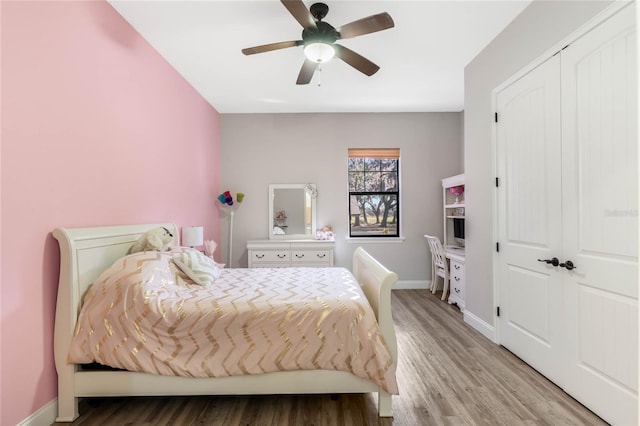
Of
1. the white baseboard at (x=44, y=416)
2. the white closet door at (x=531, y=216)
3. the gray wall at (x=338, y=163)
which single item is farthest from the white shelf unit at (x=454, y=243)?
the white baseboard at (x=44, y=416)

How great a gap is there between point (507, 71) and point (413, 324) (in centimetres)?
261

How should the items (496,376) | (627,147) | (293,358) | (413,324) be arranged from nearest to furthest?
(627,147)
(293,358)
(496,376)
(413,324)

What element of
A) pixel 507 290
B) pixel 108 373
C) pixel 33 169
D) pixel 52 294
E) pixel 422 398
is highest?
pixel 33 169

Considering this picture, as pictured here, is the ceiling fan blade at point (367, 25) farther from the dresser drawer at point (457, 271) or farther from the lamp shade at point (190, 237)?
the dresser drawer at point (457, 271)

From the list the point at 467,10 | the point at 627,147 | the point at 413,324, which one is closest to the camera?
the point at 627,147

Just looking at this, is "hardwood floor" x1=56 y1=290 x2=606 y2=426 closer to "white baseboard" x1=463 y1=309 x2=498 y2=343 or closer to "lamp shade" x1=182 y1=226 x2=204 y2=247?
"white baseboard" x1=463 y1=309 x2=498 y2=343

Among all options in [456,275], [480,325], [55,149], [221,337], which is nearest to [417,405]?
[221,337]

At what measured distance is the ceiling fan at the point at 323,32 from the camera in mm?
1920

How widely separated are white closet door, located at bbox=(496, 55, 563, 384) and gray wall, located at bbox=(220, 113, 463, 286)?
198 cm

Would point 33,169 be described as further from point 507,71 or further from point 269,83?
point 507,71

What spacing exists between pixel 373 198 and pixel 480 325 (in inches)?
95.2

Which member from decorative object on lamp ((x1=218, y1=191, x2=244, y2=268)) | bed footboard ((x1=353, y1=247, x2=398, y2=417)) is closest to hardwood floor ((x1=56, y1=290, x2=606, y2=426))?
bed footboard ((x1=353, y1=247, x2=398, y2=417))

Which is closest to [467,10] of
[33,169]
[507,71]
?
[507,71]

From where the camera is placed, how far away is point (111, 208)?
2.25 m
